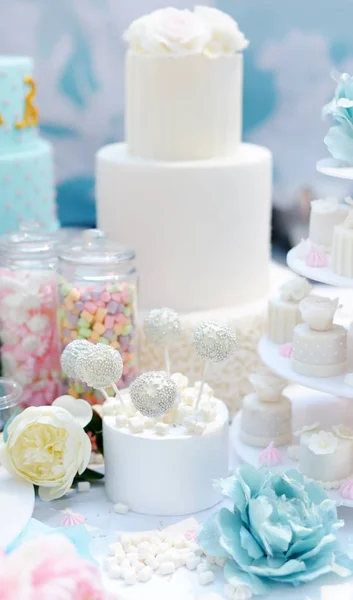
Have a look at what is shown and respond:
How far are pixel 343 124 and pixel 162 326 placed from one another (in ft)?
1.51

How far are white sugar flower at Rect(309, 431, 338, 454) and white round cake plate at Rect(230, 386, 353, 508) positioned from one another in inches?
3.3

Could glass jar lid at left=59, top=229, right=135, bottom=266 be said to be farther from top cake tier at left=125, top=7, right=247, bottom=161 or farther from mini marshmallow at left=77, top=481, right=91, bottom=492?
mini marshmallow at left=77, top=481, right=91, bottom=492

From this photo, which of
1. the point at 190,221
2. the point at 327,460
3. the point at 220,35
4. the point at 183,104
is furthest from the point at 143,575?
the point at 220,35

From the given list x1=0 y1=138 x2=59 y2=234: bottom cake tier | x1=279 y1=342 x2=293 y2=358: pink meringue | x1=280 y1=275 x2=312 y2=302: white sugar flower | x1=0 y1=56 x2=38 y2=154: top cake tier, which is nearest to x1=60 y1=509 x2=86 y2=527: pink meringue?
x1=279 y1=342 x2=293 y2=358: pink meringue

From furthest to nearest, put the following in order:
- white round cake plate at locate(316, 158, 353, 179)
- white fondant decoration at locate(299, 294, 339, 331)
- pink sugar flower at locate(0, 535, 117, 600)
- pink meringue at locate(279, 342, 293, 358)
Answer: pink meringue at locate(279, 342, 293, 358) < white fondant decoration at locate(299, 294, 339, 331) < white round cake plate at locate(316, 158, 353, 179) < pink sugar flower at locate(0, 535, 117, 600)

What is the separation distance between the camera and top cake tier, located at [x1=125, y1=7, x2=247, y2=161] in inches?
71.1

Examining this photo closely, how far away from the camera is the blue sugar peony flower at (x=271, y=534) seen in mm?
1271

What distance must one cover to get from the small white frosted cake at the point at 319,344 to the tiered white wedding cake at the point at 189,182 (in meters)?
0.38

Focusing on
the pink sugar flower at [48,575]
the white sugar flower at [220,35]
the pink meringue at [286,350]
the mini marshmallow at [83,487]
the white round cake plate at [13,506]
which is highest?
the white sugar flower at [220,35]

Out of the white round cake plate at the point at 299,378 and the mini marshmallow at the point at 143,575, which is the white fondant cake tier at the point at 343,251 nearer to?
the white round cake plate at the point at 299,378

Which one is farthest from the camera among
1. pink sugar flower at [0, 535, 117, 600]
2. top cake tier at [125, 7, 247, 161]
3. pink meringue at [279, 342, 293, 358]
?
top cake tier at [125, 7, 247, 161]

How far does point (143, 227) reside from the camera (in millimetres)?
1890

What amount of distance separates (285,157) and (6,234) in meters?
1.13

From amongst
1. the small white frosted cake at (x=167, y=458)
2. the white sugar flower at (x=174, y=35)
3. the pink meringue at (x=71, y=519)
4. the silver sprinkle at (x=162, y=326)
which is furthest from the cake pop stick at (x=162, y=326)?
the white sugar flower at (x=174, y=35)
